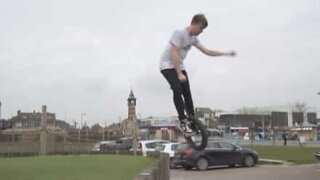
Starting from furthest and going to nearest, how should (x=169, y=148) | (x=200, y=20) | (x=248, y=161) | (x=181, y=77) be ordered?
(x=169, y=148) → (x=248, y=161) → (x=181, y=77) → (x=200, y=20)

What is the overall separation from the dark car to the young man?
75.6 feet

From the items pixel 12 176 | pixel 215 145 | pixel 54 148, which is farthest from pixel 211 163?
pixel 12 176

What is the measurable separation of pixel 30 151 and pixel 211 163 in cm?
1026

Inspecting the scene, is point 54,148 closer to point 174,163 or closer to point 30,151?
point 30,151

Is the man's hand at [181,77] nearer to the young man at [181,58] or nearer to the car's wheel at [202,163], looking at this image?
the young man at [181,58]

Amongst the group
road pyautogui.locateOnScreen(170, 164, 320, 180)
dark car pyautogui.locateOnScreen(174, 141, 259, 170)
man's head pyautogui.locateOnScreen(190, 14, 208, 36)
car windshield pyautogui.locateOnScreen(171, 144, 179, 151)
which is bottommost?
road pyautogui.locateOnScreen(170, 164, 320, 180)

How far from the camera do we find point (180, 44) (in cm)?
714

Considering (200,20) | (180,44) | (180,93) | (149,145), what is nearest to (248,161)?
(149,145)

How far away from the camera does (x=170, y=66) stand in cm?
732

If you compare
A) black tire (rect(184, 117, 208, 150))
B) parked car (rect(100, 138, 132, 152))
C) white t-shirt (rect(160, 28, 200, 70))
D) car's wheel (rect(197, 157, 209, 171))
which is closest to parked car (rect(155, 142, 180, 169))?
car's wheel (rect(197, 157, 209, 171))

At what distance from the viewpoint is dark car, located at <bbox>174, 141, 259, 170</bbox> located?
31031 millimetres

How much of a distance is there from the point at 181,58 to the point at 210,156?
2450 centimetres

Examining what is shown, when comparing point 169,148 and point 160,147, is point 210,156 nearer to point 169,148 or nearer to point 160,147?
point 169,148

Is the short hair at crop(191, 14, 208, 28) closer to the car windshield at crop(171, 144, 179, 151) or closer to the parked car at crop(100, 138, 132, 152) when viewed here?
the car windshield at crop(171, 144, 179, 151)
